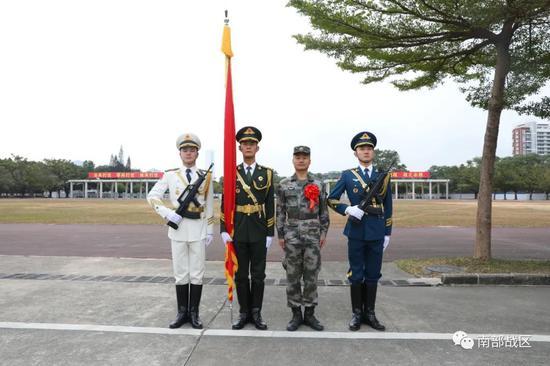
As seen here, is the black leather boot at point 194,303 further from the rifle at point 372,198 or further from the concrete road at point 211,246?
the concrete road at point 211,246

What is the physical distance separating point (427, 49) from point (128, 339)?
7.88 metres

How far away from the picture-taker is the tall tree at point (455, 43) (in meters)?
6.93

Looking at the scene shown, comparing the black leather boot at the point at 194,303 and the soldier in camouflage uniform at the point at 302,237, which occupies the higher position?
the soldier in camouflage uniform at the point at 302,237

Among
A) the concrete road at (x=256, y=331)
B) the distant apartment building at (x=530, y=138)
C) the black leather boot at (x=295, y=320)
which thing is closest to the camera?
the concrete road at (x=256, y=331)

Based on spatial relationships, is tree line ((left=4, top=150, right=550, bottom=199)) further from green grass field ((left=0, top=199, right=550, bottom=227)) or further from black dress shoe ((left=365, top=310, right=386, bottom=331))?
black dress shoe ((left=365, top=310, right=386, bottom=331))

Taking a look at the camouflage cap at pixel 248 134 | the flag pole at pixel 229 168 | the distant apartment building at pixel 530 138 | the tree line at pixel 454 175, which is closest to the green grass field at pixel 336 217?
the flag pole at pixel 229 168

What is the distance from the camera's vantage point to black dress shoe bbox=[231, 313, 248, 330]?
4167 millimetres

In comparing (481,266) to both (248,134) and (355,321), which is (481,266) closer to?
(355,321)

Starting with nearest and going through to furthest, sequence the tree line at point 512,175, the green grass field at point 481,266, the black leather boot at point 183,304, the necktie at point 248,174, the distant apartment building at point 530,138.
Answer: the black leather boot at point 183,304 < the necktie at point 248,174 < the green grass field at point 481,266 < the tree line at point 512,175 < the distant apartment building at point 530,138

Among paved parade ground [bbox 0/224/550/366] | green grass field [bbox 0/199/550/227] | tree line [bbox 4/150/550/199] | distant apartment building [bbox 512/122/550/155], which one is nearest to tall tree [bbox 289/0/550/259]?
paved parade ground [bbox 0/224/550/366]

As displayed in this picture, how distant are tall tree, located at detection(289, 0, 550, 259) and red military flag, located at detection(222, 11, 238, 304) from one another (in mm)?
2960

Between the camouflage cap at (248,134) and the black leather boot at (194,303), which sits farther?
the camouflage cap at (248,134)

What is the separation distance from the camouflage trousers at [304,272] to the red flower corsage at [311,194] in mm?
479

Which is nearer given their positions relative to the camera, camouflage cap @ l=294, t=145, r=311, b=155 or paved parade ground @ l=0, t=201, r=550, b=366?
paved parade ground @ l=0, t=201, r=550, b=366
